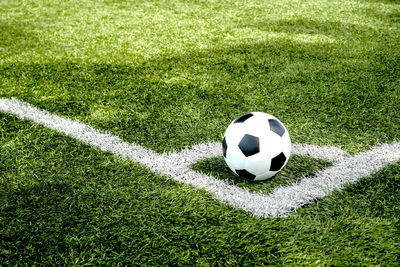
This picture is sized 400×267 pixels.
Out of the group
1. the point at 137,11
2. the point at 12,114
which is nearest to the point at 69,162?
the point at 12,114

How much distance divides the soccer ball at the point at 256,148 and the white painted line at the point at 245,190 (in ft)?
0.40

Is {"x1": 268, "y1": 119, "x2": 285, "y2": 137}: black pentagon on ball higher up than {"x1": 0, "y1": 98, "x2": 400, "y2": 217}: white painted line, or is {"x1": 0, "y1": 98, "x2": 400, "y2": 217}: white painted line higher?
{"x1": 268, "y1": 119, "x2": 285, "y2": 137}: black pentagon on ball

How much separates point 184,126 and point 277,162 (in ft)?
3.42

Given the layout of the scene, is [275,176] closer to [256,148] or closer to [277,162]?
[277,162]

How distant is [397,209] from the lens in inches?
85.1

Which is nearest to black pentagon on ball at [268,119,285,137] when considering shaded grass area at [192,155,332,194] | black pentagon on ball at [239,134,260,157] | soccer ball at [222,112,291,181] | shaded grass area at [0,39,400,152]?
soccer ball at [222,112,291,181]

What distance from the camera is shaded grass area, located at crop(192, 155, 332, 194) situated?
2377 mm

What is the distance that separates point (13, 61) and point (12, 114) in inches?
66.3

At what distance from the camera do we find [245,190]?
2.32 meters

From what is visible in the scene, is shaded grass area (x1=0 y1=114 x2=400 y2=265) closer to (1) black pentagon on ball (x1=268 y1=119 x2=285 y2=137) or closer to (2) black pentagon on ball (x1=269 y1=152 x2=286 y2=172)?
(2) black pentagon on ball (x1=269 y1=152 x2=286 y2=172)

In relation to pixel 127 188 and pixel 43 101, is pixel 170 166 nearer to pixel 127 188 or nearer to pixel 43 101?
pixel 127 188

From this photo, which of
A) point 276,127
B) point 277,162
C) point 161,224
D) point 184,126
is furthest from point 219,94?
point 161,224

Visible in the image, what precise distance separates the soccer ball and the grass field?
99 millimetres

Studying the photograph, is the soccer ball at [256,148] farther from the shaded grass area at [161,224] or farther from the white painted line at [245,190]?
the shaded grass area at [161,224]
